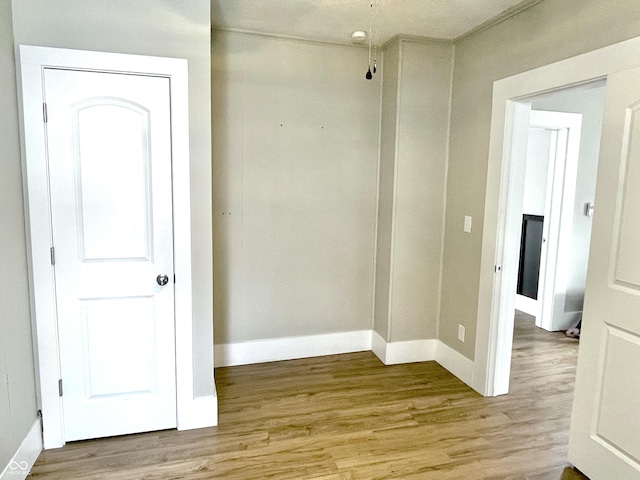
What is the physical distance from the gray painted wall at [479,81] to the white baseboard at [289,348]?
0.76 meters

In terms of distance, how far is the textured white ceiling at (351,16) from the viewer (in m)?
2.56

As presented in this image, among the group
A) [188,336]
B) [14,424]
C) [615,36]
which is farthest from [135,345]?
[615,36]

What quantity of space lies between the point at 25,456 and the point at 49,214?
121 centimetres

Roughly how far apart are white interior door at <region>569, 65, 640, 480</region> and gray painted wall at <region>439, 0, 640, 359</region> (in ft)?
1.14

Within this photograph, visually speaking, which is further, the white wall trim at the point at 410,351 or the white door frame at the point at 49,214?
the white wall trim at the point at 410,351

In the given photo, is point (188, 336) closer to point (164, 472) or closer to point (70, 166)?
point (164, 472)

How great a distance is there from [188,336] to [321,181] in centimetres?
165

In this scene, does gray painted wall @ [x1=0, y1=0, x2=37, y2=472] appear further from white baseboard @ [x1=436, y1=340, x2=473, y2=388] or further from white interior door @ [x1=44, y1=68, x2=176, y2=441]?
white baseboard @ [x1=436, y1=340, x2=473, y2=388]

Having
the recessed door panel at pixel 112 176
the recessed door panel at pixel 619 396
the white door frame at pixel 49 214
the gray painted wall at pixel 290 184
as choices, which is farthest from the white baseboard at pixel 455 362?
the recessed door panel at pixel 112 176

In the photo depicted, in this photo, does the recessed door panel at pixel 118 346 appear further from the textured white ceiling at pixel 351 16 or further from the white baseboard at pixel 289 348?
the textured white ceiling at pixel 351 16

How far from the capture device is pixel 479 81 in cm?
294

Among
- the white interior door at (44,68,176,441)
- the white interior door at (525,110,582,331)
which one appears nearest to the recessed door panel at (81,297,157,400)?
the white interior door at (44,68,176,441)

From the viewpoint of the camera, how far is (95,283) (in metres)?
2.22

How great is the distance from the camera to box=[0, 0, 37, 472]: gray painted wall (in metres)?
1.88
